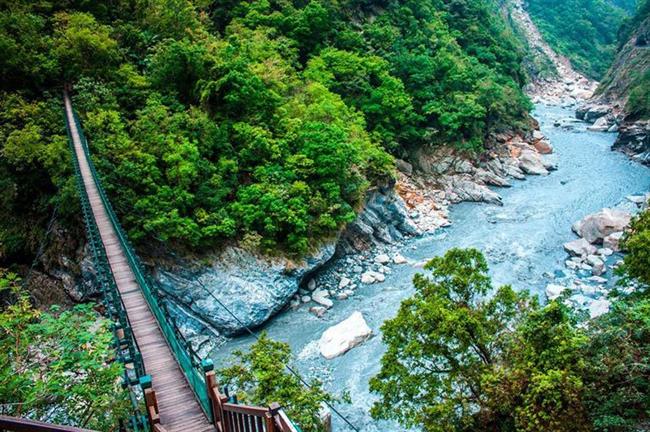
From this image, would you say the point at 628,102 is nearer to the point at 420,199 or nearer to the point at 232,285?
the point at 420,199

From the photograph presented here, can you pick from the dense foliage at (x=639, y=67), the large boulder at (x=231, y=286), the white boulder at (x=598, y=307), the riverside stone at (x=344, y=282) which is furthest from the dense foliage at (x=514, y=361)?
the dense foliage at (x=639, y=67)

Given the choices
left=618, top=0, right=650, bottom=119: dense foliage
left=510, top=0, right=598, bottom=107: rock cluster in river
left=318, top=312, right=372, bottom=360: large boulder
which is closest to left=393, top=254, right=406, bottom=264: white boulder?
left=318, top=312, right=372, bottom=360: large boulder

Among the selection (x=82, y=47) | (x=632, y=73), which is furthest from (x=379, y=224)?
(x=632, y=73)

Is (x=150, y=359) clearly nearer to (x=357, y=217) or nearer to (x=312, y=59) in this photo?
(x=357, y=217)

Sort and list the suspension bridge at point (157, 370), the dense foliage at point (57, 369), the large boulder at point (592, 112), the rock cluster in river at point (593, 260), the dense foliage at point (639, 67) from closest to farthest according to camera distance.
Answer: the suspension bridge at point (157, 370) < the dense foliage at point (57, 369) < the rock cluster in river at point (593, 260) < the dense foliage at point (639, 67) < the large boulder at point (592, 112)

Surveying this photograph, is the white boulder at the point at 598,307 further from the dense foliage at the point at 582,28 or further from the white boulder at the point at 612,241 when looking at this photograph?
the dense foliage at the point at 582,28

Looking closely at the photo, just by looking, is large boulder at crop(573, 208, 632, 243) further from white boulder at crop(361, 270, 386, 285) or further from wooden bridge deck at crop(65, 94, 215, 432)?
wooden bridge deck at crop(65, 94, 215, 432)

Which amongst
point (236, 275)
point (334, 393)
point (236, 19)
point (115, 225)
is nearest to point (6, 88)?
point (115, 225)
